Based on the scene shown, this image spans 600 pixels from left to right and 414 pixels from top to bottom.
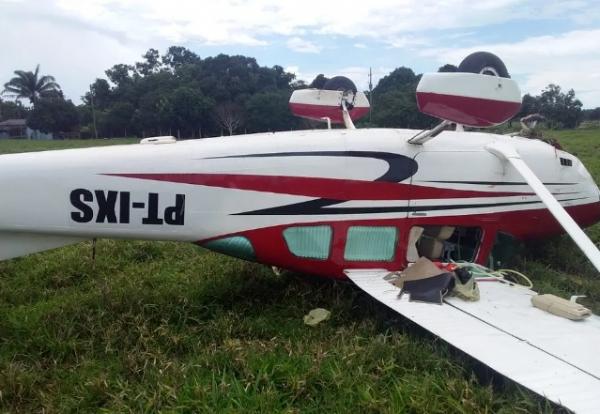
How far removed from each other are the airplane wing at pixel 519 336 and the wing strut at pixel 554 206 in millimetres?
579

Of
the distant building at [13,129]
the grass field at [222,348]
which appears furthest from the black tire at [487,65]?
the distant building at [13,129]

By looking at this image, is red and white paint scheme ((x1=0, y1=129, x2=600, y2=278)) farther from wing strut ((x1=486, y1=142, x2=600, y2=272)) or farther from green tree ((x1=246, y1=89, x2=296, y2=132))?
green tree ((x1=246, y1=89, x2=296, y2=132))

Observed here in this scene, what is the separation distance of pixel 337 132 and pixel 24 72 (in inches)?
3755

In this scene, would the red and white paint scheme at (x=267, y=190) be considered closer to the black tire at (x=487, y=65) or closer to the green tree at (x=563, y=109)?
the black tire at (x=487, y=65)

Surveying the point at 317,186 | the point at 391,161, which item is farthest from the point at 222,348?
the point at 391,161

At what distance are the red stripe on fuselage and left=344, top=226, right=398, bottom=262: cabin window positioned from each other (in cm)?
30

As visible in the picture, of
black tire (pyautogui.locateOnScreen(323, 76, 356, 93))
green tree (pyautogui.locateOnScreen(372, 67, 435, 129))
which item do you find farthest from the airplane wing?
green tree (pyautogui.locateOnScreen(372, 67, 435, 129))

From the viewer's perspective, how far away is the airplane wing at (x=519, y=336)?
283cm

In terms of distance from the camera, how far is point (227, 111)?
1706 inches

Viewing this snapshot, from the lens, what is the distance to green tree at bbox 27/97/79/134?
2466 inches

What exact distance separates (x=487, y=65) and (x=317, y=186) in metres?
1.90

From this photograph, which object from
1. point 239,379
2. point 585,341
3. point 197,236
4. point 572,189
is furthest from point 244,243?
point 572,189

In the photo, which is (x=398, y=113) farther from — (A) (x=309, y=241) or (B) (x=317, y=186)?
(A) (x=309, y=241)

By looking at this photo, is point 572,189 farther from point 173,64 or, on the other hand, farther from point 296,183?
point 173,64
